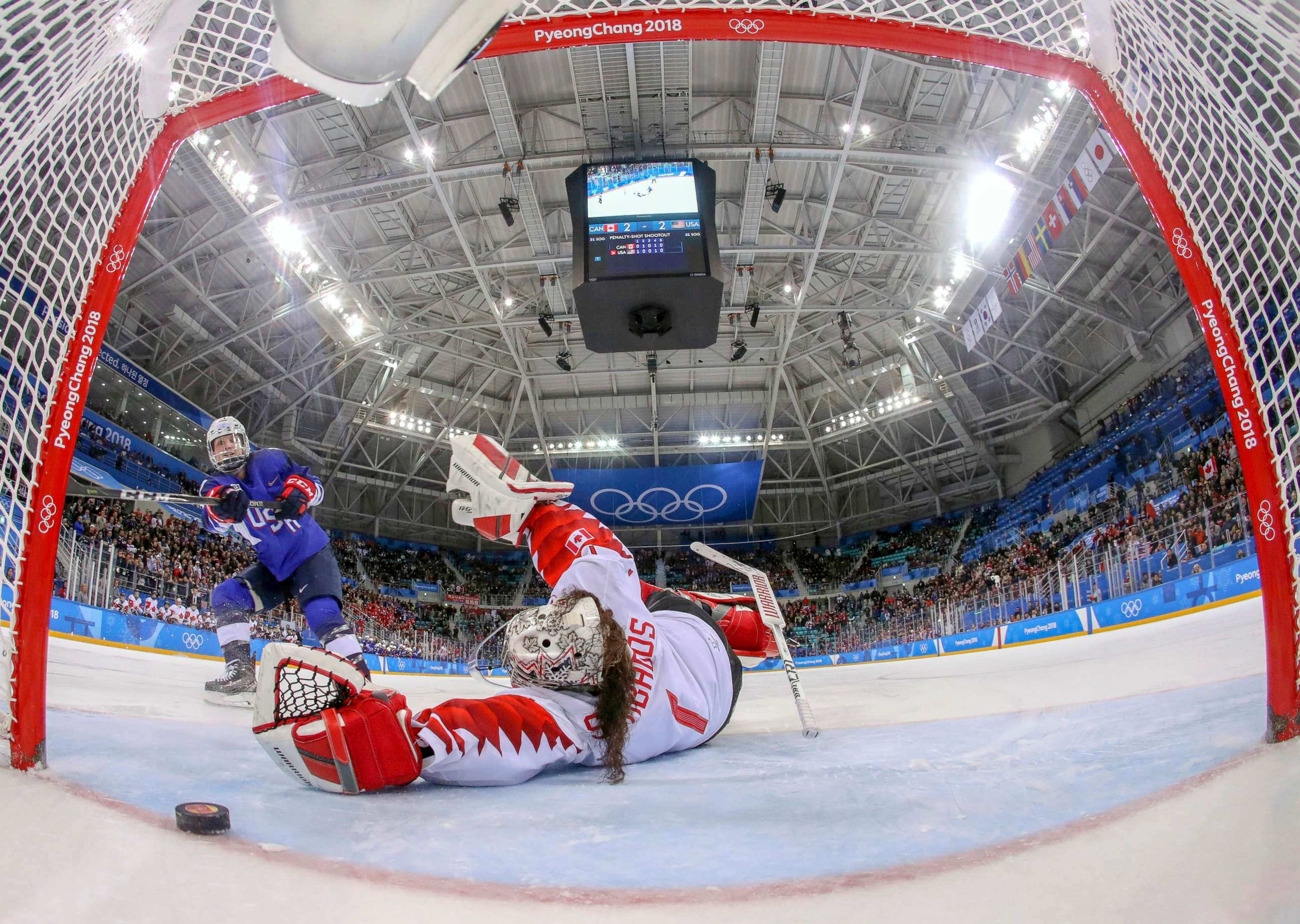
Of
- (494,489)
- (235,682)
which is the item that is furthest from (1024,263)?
(235,682)

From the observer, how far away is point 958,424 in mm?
17812

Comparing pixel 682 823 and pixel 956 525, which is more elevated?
pixel 956 525

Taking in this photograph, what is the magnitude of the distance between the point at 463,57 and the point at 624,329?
7525 mm

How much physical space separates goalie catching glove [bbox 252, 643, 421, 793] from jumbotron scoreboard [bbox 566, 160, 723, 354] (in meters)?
6.71

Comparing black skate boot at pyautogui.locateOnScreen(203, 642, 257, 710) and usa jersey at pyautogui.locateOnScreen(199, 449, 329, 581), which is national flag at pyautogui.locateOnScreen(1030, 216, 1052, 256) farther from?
black skate boot at pyautogui.locateOnScreen(203, 642, 257, 710)

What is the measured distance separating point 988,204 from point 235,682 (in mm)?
11577

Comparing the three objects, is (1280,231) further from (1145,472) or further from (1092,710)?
(1145,472)

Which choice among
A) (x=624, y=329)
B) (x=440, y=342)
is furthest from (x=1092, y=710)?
(x=440, y=342)

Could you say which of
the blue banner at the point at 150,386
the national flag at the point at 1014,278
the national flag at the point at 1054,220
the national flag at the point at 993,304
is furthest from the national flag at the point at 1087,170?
the blue banner at the point at 150,386

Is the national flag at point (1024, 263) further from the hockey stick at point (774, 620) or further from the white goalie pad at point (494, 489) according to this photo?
the white goalie pad at point (494, 489)

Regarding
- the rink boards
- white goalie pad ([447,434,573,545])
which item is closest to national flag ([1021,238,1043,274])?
the rink boards

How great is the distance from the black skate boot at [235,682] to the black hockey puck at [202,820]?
231cm

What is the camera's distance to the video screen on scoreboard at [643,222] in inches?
305

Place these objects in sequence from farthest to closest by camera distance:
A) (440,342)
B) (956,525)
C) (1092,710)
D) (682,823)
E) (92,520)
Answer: (956,525) → (440,342) → (92,520) → (1092,710) → (682,823)
